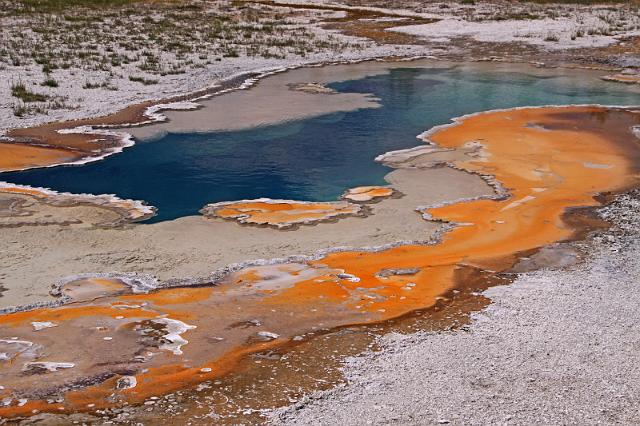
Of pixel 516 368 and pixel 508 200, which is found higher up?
pixel 508 200

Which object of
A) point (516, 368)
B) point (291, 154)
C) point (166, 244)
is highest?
point (291, 154)

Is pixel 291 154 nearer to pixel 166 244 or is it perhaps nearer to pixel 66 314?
pixel 166 244

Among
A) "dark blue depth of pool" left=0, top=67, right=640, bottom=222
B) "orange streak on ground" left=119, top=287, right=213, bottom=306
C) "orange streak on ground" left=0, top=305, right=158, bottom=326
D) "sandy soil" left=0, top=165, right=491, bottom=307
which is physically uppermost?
"dark blue depth of pool" left=0, top=67, right=640, bottom=222

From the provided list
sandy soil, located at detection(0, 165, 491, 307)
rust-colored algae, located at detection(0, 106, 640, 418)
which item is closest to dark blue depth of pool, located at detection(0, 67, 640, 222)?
sandy soil, located at detection(0, 165, 491, 307)

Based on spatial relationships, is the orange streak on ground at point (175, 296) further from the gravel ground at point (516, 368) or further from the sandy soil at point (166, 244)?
the gravel ground at point (516, 368)

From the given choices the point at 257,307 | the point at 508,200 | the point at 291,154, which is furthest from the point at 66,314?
the point at 291,154

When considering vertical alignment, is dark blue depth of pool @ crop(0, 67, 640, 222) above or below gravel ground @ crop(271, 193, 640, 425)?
above

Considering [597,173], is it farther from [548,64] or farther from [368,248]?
[548,64]

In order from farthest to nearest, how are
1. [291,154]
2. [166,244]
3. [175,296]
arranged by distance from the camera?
1. [291,154]
2. [166,244]
3. [175,296]

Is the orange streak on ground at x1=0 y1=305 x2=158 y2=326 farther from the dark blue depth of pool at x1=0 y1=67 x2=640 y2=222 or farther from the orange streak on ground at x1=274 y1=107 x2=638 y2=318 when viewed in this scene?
the dark blue depth of pool at x1=0 y1=67 x2=640 y2=222
